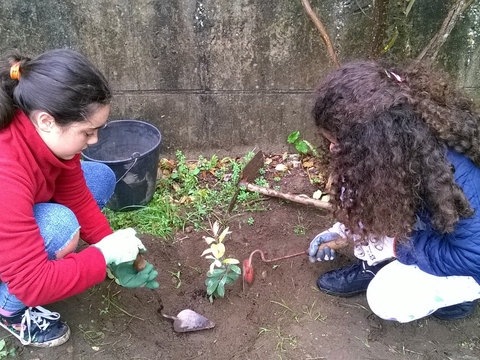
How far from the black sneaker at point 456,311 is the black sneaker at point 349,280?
308 mm

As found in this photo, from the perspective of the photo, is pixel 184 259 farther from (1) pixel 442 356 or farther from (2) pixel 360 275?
(1) pixel 442 356

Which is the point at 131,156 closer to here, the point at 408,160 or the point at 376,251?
the point at 376,251

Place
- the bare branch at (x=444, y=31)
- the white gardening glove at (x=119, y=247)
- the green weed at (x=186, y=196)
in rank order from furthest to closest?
1. the green weed at (x=186, y=196)
2. the bare branch at (x=444, y=31)
3. the white gardening glove at (x=119, y=247)

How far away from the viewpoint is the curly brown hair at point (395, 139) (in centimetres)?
137

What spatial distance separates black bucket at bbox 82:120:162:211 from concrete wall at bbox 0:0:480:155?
219mm

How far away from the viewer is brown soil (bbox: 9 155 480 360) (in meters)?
1.87

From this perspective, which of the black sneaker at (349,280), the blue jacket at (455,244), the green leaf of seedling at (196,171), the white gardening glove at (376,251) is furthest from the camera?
the green leaf of seedling at (196,171)

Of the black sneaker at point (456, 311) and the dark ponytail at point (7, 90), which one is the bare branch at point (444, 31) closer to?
the black sneaker at point (456, 311)

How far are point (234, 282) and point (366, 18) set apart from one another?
159 centimetres

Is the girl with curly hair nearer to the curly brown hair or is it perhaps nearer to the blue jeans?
the curly brown hair

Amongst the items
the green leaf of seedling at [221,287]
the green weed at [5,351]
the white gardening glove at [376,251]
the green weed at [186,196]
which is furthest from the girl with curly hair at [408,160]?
the green weed at [5,351]

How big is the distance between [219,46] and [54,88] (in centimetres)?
137

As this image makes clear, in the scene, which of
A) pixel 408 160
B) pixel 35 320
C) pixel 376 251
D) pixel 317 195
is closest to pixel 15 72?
pixel 35 320

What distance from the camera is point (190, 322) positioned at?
194cm
